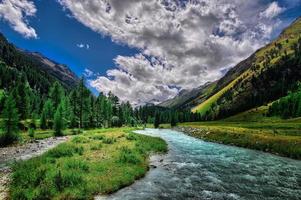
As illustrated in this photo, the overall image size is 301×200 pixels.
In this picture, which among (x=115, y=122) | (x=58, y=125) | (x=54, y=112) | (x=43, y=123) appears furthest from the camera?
(x=115, y=122)

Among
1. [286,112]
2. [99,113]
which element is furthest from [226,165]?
[286,112]

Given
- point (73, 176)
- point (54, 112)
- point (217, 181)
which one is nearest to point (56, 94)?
point (54, 112)

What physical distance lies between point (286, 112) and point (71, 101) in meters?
101

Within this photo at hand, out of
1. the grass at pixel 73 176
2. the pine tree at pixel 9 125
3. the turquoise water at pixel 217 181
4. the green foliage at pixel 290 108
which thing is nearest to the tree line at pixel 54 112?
the pine tree at pixel 9 125

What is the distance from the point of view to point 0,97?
82375 millimetres

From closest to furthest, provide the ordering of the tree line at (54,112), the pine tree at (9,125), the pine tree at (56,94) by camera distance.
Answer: the pine tree at (9,125), the tree line at (54,112), the pine tree at (56,94)

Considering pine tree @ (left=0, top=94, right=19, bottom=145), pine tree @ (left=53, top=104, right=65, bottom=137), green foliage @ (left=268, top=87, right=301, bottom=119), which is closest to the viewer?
pine tree @ (left=0, top=94, right=19, bottom=145)

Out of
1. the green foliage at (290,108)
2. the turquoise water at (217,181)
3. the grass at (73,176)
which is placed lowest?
the turquoise water at (217,181)

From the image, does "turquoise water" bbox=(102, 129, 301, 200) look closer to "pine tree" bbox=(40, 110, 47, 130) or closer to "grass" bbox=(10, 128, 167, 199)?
"grass" bbox=(10, 128, 167, 199)

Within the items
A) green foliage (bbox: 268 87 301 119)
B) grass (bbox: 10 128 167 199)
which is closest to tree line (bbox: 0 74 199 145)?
grass (bbox: 10 128 167 199)

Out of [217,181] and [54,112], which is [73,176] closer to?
[217,181]

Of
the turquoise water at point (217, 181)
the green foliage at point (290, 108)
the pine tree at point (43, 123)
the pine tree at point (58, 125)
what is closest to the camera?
the turquoise water at point (217, 181)

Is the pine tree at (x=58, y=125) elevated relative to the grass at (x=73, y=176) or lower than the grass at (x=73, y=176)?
elevated

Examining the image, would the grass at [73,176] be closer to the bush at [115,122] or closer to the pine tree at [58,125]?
the pine tree at [58,125]
